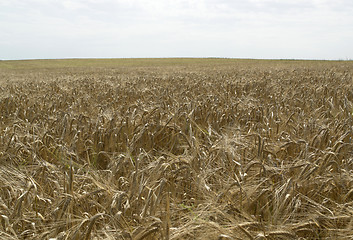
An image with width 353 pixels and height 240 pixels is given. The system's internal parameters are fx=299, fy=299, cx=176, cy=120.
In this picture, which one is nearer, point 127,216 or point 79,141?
point 127,216

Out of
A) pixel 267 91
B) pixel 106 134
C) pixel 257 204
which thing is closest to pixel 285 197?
pixel 257 204

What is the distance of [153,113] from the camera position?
14.3 feet

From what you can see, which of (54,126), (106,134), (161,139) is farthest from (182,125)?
(54,126)

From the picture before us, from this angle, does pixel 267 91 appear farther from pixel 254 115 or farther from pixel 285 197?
pixel 285 197

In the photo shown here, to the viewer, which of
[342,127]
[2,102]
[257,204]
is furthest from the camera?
[2,102]

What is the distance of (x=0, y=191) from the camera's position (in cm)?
240

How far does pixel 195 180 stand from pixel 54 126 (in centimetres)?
274

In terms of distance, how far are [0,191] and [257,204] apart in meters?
2.00

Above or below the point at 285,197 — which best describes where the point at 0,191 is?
below

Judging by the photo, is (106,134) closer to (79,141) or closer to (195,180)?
(79,141)

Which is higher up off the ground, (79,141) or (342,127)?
(342,127)

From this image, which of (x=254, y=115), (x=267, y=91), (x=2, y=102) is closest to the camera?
(x=254, y=115)

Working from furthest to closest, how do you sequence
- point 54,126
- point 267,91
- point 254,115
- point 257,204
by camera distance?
point 267,91
point 254,115
point 54,126
point 257,204

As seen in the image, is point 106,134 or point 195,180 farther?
point 106,134
